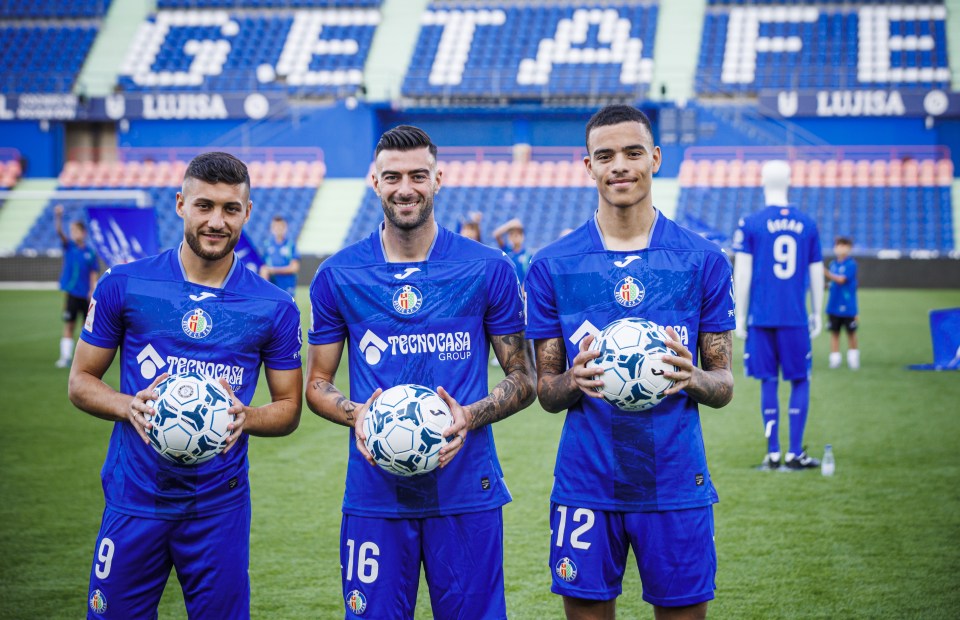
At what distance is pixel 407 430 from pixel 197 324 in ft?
2.94

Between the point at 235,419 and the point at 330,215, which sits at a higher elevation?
the point at 330,215

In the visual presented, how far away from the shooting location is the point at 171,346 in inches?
147

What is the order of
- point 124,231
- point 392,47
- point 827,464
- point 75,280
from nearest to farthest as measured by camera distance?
point 827,464 < point 75,280 < point 124,231 < point 392,47

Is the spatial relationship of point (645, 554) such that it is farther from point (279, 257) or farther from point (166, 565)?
point (279, 257)

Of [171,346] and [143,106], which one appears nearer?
[171,346]

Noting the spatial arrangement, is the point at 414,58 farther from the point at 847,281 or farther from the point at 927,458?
the point at 927,458

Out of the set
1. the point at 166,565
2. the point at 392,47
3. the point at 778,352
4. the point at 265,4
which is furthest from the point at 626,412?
the point at 265,4

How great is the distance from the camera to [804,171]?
29.5m

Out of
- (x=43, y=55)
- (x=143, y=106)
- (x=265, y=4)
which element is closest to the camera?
(x=143, y=106)

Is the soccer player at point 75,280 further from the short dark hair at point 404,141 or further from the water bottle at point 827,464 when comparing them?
the short dark hair at point 404,141

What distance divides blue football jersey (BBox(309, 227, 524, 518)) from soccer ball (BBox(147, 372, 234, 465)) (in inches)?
18.0

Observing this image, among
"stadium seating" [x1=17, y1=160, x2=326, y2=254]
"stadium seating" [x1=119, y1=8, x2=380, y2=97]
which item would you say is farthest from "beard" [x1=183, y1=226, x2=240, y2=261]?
"stadium seating" [x1=119, y1=8, x2=380, y2=97]

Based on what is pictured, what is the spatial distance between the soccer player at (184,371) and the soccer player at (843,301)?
11406 mm

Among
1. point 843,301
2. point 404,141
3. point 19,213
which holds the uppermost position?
point 19,213
